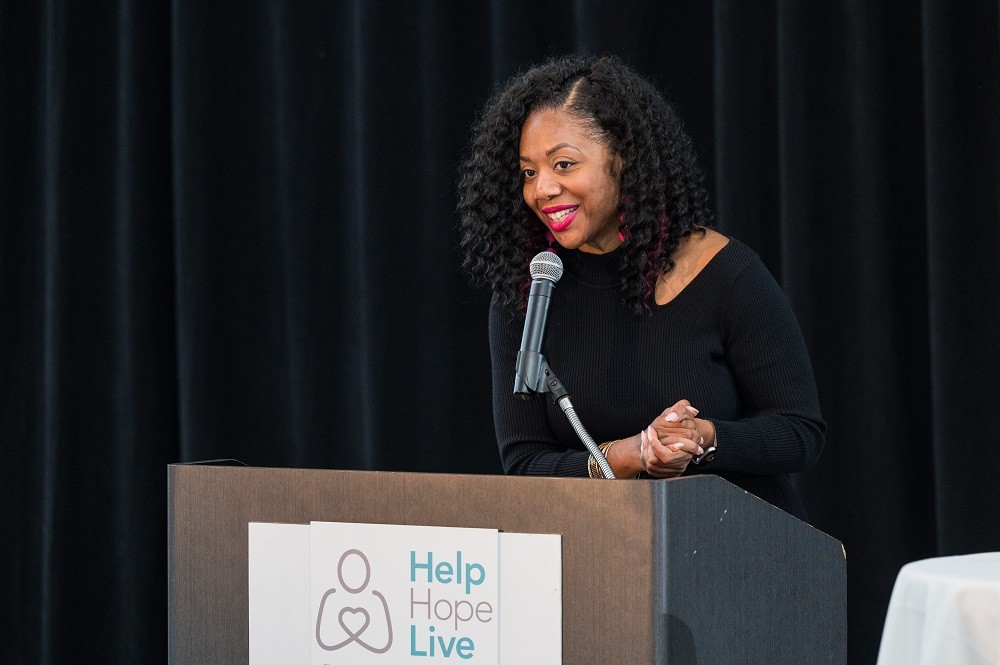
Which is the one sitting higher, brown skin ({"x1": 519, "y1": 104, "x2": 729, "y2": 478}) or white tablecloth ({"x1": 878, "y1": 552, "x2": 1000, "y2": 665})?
brown skin ({"x1": 519, "y1": 104, "x2": 729, "y2": 478})

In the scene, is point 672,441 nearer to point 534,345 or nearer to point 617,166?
point 534,345

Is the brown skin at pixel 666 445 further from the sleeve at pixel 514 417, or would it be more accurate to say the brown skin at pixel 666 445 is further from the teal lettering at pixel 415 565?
the teal lettering at pixel 415 565

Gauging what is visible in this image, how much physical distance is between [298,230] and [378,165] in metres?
0.29

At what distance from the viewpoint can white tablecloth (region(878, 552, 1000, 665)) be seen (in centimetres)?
129

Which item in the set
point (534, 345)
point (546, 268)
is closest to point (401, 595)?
point (534, 345)

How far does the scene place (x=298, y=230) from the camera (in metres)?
3.26

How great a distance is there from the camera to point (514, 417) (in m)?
2.04

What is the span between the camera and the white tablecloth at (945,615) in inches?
50.7

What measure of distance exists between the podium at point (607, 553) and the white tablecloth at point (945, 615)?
156mm

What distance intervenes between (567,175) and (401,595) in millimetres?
778

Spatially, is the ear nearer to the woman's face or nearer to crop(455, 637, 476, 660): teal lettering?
the woman's face

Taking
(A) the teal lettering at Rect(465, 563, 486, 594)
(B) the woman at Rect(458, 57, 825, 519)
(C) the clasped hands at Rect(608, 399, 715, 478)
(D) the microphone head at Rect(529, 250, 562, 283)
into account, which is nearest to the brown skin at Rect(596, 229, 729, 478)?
(C) the clasped hands at Rect(608, 399, 715, 478)

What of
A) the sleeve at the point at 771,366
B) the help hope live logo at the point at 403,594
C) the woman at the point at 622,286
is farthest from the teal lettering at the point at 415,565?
the sleeve at the point at 771,366

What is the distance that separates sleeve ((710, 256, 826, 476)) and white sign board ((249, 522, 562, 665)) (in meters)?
0.59
